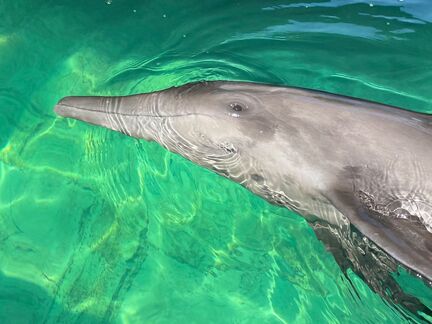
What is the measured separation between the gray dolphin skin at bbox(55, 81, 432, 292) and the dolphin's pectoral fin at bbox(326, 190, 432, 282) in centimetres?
1

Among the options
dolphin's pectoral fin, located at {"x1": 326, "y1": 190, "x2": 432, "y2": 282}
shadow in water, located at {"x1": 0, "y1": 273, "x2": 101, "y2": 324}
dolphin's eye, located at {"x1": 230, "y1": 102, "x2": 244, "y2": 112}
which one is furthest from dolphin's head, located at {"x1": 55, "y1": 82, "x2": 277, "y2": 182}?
shadow in water, located at {"x1": 0, "y1": 273, "x2": 101, "y2": 324}

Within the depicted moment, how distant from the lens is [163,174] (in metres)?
5.75

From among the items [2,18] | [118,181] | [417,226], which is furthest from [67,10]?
[417,226]

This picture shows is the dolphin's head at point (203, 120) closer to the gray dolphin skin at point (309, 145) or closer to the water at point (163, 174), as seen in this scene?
the gray dolphin skin at point (309, 145)

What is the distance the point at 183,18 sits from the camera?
292 inches

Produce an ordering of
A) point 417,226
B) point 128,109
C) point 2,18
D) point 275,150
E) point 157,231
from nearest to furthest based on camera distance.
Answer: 1. point 417,226
2. point 275,150
3. point 128,109
4. point 157,231
5. point 2,18

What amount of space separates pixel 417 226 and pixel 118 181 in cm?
294

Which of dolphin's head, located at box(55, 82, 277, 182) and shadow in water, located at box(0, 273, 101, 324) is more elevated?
dolphin's head, located at box(55, 82, 277, 182)

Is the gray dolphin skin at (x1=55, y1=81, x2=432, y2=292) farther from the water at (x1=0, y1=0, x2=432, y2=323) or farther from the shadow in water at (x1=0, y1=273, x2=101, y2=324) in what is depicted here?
the shadow in water at (x1=0, y1=273, x2=101, y2=324)

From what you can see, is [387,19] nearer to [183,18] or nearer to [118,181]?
[183,18]

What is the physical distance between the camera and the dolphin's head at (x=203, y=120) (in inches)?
175

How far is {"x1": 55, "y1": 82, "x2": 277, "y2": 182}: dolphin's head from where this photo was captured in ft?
14.5

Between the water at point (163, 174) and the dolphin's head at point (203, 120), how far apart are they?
853mm

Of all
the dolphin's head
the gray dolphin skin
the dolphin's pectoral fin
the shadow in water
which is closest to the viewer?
the dolphin's pectoral fin
